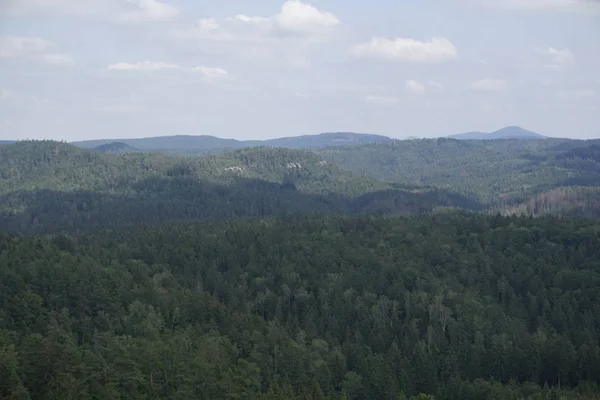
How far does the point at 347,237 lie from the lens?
6142 inches

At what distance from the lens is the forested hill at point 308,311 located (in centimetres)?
7544

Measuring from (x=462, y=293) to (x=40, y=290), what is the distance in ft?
201

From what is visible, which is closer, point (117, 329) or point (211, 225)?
point (117, 329)

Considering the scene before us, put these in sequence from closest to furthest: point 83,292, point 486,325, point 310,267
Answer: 1. point 83,292
2. point 486,325
3. point 310,267

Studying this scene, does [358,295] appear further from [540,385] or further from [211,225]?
[211,225]

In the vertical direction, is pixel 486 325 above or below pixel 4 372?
below

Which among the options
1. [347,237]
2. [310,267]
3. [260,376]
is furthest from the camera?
[347,237]

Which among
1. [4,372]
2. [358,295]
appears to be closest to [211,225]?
[358,295]

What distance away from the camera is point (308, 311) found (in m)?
120

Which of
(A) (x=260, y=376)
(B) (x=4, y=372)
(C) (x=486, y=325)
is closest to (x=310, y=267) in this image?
(C) (x=486, y=325)

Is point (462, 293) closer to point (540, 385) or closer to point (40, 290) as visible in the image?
point (540, 385)

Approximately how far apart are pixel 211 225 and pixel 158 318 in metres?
74.1

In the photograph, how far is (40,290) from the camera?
99.9 meters

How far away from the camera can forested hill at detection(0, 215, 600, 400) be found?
75.4m
